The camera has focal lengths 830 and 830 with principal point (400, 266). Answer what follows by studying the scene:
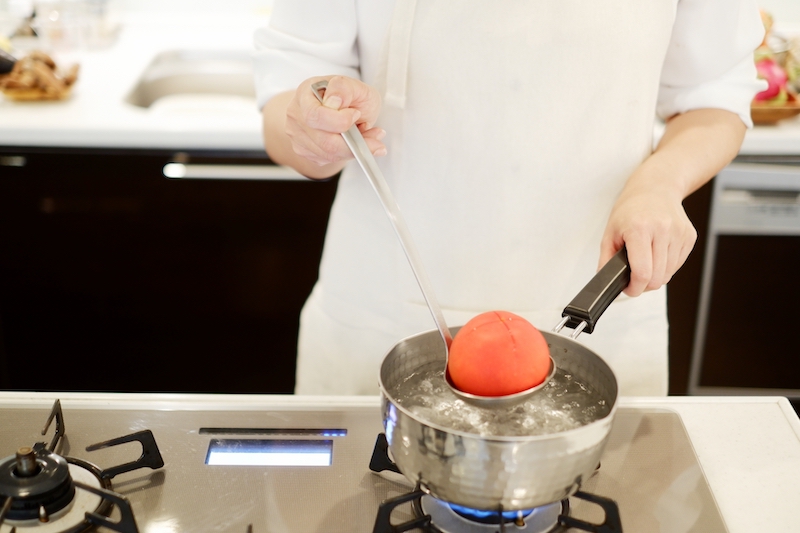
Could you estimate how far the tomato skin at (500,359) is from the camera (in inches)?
22.9

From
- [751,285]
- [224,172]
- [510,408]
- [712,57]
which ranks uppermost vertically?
[712,57]

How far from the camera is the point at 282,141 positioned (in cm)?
96

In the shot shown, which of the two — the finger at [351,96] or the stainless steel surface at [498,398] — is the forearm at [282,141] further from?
the stainless steel surface at [498,398]

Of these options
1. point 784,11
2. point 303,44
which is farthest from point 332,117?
point 784,11

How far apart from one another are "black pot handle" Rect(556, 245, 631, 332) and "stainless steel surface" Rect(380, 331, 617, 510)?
68mm

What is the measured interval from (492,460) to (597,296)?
18 cm

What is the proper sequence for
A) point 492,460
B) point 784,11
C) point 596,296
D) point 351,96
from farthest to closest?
point 784,11 < point 351,96 < point 596,296 < point 492,460

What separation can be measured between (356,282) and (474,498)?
1.64ft

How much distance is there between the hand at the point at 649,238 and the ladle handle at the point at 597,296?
0.04 feet

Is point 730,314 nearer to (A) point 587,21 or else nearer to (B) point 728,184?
(B) point 728,184

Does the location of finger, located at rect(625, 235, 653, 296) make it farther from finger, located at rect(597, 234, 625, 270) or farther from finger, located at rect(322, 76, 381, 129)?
finger, located at rect(322, 76, 381, 129)

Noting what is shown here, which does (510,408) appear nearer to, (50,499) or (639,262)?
(639,262)

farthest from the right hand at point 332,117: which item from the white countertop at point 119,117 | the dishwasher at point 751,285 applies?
the dishwasher at point 751,285

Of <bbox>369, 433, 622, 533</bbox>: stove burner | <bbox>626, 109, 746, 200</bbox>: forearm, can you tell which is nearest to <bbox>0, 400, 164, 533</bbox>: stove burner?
<bbox>369, 433, 622, 533</bbox>: stove burner
